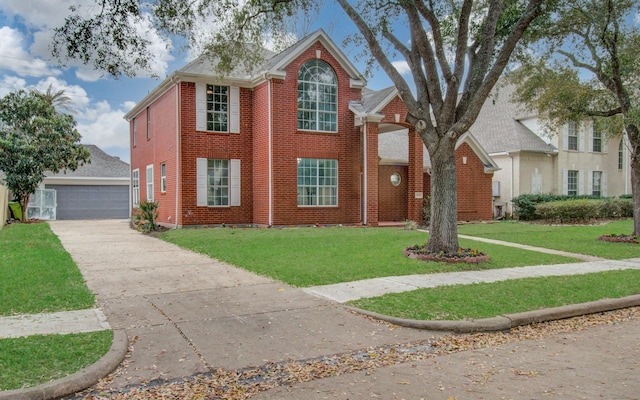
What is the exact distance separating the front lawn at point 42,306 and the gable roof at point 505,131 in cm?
2110

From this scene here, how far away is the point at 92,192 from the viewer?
104ft

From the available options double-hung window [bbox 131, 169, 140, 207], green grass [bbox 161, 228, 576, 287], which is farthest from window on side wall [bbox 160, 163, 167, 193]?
double-hung window [bbox 131, 169, 140, 207]

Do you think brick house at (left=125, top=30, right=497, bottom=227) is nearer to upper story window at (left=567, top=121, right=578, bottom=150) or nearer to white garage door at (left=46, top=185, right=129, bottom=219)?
upper story window at (left=567, top=121, right=578, bottom=150)

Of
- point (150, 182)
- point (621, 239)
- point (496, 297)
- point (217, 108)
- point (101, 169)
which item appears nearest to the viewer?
point (496, 297)

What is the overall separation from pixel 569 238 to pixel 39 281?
1502 cm

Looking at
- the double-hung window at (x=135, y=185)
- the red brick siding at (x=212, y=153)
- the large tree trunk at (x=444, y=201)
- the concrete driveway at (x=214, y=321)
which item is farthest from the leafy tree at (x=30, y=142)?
the large tree trunk at (x=444, y=201)

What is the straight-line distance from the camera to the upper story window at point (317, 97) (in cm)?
1928

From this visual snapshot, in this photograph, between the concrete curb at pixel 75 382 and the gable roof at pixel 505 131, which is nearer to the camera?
the concrete curb at pixel 75 382

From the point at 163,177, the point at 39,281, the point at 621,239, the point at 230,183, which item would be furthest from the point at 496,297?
the point at 163,177

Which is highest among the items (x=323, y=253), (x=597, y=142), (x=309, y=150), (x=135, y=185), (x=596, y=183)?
(x=597, y=142)

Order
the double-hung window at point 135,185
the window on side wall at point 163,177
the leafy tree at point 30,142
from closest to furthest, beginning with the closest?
the window on side wall at point 163,177, the leafy tree at point 30,142, the double-hung window at point 135,185

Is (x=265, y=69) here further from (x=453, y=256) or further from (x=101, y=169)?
(x=101, y=169)

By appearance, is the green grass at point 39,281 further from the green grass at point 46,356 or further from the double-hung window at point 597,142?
the double-hung window at point 597,142

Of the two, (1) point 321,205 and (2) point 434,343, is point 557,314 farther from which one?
(1) point 321,205
